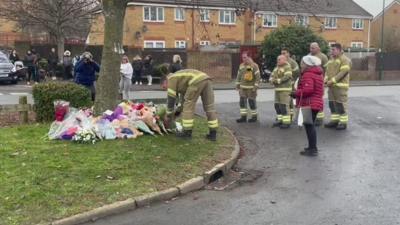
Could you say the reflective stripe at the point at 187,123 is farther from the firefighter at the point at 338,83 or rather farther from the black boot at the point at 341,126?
the black boot at the point at 341,126

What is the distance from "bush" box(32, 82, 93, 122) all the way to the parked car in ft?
53.6

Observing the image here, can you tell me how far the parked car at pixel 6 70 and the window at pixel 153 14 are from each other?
17.2 meters

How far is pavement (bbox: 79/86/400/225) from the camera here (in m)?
5.93

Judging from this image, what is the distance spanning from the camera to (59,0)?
28.8 metres

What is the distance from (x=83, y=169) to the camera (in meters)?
7.23

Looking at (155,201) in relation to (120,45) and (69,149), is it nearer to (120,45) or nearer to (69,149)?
(69,149)

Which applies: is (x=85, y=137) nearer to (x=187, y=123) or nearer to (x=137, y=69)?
(x=187, y=123)

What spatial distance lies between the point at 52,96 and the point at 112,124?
7.77 feet

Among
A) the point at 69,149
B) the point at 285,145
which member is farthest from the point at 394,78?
the point at 69,149

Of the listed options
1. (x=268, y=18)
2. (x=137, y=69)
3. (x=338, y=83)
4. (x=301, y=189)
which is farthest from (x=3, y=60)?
(x=301, y=189)

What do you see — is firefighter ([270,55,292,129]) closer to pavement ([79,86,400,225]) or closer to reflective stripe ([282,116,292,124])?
reflective stripe ([282,116,292,124])

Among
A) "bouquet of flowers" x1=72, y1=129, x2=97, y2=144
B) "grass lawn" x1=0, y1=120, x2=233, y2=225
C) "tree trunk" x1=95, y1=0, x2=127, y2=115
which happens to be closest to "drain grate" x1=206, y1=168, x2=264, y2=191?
"grass lawn" x1=0, y1=120, x2=233, y2=225

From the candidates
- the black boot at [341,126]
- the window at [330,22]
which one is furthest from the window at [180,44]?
the black boot at [341,126]

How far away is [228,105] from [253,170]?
892 cm
